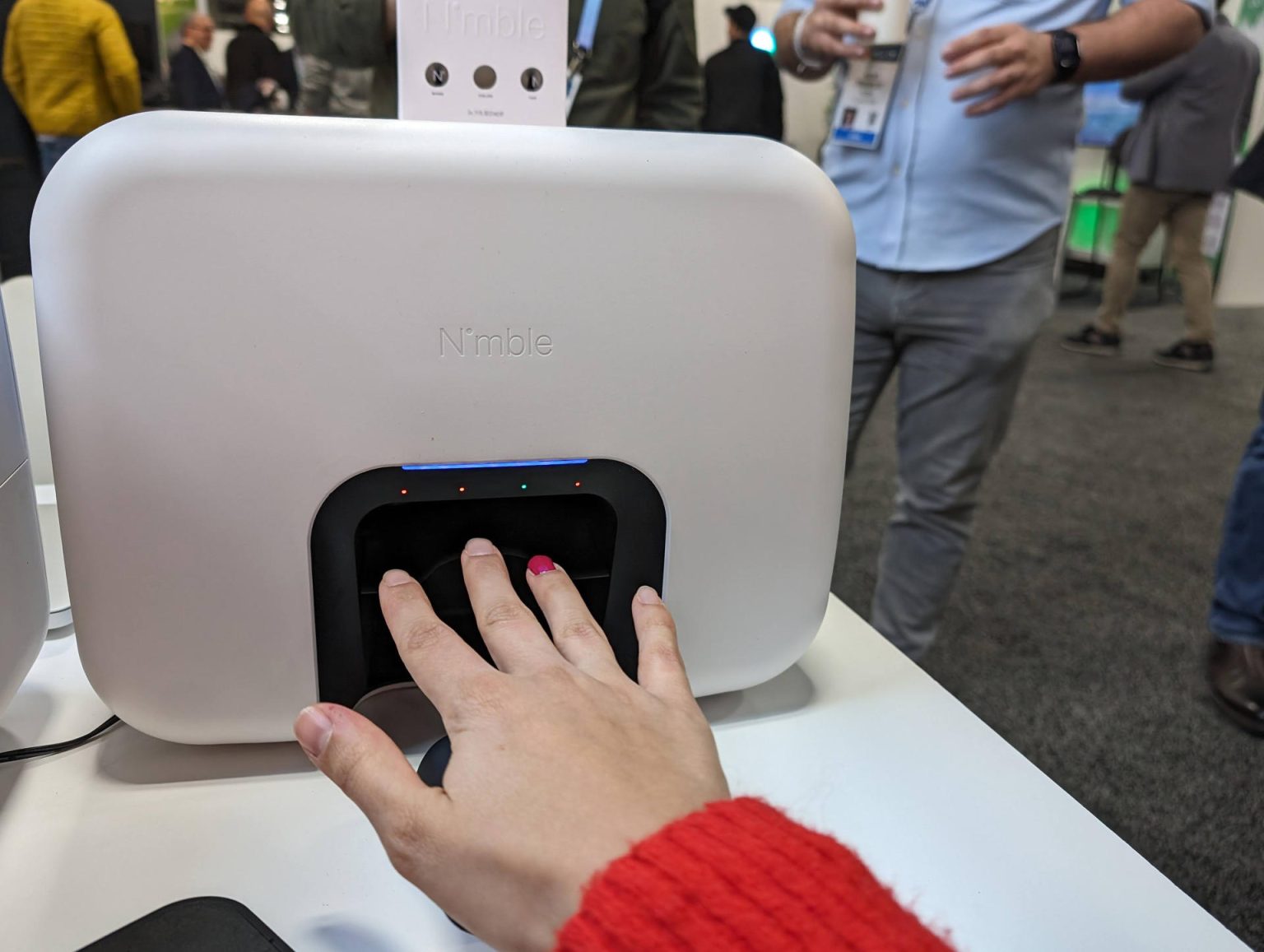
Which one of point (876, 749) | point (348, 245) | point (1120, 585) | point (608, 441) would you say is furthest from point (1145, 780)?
point (348, 245)

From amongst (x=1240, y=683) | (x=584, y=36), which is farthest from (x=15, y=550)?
(x=1240, y=683)

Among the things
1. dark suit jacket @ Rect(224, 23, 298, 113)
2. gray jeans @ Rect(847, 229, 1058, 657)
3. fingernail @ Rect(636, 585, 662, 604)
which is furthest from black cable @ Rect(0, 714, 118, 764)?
dark suit jacket @ Rect(224, 23, 298, 113)

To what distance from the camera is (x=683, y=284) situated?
45cm

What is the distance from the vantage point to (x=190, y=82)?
1.14 metres

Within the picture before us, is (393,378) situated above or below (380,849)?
above

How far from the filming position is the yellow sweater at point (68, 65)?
0.88 meters

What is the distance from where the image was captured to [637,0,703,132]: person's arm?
3.99 ft

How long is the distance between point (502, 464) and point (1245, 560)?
1.35 meters

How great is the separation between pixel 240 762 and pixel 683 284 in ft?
1.09

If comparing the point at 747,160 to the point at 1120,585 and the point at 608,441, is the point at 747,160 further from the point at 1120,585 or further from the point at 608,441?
the point at 1120,585

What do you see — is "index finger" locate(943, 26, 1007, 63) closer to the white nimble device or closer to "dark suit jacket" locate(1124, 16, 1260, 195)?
the white nimble device

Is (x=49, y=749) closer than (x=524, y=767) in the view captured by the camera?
No

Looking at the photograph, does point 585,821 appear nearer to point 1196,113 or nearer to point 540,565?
point 540,565

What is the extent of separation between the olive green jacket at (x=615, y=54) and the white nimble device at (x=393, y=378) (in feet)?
1.43
